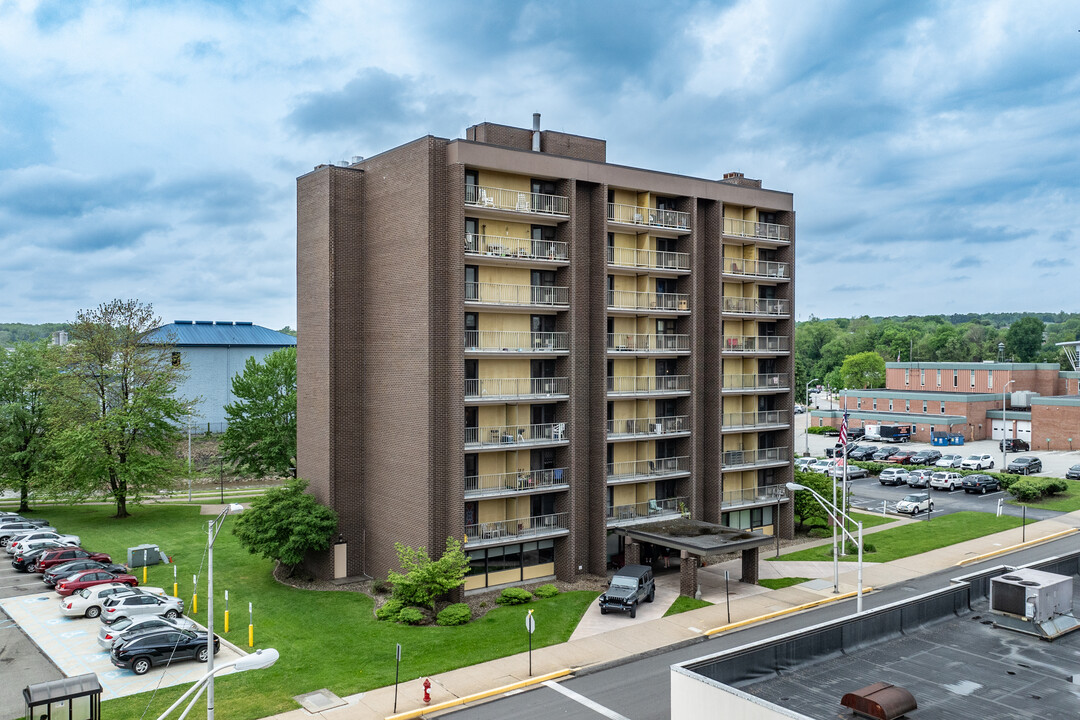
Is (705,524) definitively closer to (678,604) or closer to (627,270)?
(678,604)

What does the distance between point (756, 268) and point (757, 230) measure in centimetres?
247

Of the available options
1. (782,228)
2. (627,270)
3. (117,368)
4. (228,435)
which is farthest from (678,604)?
(117,368)

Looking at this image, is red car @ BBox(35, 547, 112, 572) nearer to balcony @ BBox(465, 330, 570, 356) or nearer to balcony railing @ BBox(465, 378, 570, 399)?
balcony railing @ BBox(465, 378, 570, 399)

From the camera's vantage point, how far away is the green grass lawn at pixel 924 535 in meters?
45.6

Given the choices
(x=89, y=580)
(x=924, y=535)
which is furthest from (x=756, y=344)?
(x=89, y=580)

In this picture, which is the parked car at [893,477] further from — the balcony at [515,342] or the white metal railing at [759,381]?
the balcony at [515,342]

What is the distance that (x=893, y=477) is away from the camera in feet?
230

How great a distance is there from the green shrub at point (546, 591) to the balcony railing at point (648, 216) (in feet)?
65.7

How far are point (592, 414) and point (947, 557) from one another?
77.1 feet

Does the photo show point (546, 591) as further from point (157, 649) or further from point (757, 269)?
point (757, 269)

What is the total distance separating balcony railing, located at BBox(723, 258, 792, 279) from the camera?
4869 centimetres

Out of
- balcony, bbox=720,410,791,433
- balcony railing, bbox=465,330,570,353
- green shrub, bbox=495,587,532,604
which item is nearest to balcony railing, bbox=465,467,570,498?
green shrub, bbox=495,587,532,604

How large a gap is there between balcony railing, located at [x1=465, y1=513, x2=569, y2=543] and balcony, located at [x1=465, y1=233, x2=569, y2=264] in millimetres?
13251

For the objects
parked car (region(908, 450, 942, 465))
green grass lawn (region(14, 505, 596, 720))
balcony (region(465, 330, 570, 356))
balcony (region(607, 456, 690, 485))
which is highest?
balcony (region(465, 330, 570, 356))
